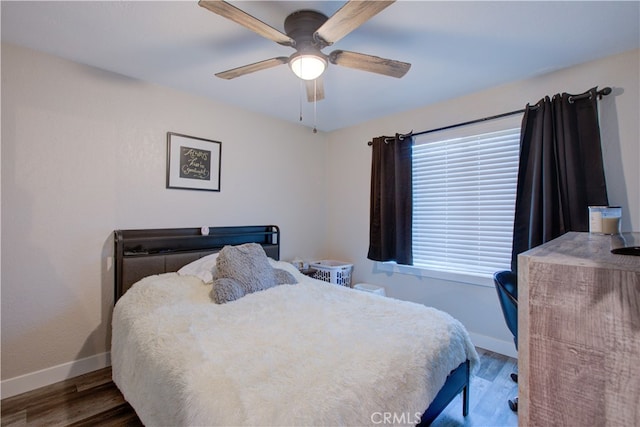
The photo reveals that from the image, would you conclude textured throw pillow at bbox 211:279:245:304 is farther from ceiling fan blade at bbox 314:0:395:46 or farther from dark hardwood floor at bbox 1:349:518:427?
ceiling fan blade at bbox 314:0:395:46

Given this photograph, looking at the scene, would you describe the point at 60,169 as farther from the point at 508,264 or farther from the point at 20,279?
the point at 508,264

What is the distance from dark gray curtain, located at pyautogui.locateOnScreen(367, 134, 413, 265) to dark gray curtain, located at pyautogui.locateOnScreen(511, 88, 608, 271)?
1.03 metres

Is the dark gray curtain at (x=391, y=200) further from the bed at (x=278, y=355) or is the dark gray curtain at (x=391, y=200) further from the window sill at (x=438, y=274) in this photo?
the bed at (x=278, y=355)

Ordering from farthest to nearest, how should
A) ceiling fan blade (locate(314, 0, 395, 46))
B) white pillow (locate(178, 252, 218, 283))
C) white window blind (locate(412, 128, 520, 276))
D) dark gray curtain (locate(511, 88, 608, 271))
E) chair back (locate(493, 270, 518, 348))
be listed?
white window blind (locate(412, 128, 520, 276)) < white pillow (locate(178, 252, 218, 283)) < dark gray curtain (locate(511, 88, 608, 271)) < chair back (locate(493, 270, 518, 348)) < ceiling fan blade (locate(314, 0, 395, 46))

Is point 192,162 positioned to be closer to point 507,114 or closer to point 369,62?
point 369,62

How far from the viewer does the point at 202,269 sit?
2.42m

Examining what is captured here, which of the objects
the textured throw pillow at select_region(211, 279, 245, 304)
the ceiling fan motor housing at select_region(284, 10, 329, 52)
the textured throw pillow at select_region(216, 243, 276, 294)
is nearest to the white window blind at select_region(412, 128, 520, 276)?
the textured throw pillow at select_region(216, 243, 276, 294)

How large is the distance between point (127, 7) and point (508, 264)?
3.40 meters

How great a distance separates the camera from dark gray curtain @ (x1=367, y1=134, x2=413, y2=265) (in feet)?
10.3

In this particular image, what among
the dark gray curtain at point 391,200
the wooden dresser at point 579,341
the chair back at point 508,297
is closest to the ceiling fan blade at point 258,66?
the wooden dresser at point 579,341

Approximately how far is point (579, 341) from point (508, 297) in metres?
1.64

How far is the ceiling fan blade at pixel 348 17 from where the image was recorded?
3.96 feet

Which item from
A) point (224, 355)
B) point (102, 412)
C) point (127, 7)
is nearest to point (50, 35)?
point (127, 7)

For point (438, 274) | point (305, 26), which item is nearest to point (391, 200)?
point (438, 274)
